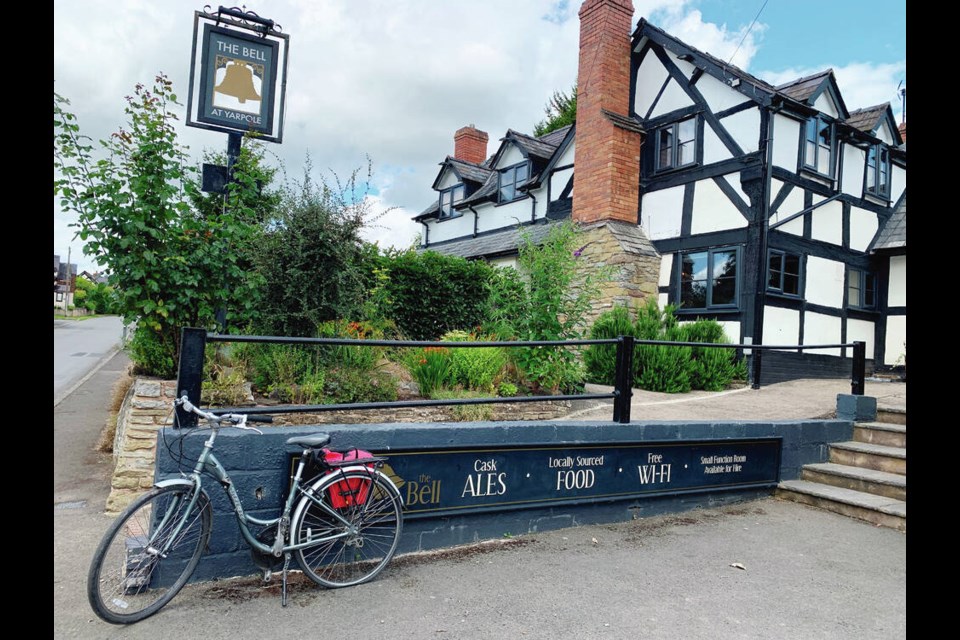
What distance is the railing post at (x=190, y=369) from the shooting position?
140 inches

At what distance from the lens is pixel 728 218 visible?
1256 centimetres

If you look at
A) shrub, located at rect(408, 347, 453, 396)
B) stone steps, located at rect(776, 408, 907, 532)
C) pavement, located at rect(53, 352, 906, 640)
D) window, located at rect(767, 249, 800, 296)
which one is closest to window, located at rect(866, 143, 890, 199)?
window, located at rect(767, 249, 800, 296)

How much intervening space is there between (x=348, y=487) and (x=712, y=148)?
1176 cm

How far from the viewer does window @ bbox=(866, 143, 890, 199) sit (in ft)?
46.8

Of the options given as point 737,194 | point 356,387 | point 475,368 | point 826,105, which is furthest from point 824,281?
point 356,387

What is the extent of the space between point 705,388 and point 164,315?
8.88 m

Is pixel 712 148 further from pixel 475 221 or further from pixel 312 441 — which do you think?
pixel 312 441

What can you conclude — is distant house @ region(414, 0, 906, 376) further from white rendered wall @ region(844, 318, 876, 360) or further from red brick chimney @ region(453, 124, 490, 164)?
red brick chimney @ region(453, 124, 490, 164)

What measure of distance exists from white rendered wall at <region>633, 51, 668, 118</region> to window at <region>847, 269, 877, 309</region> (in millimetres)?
5956

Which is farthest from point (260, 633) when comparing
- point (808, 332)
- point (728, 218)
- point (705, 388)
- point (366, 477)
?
point (808, 332)

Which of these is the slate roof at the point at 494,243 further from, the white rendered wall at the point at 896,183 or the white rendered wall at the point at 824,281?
the white rendered wall at the point at 896,183

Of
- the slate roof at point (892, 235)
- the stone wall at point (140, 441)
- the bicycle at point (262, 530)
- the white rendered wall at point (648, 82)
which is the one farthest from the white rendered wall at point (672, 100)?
the bicycle at point (262, 530)

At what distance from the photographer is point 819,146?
13.0 metres

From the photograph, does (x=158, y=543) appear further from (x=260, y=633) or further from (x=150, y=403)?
(x=150, y=403)
